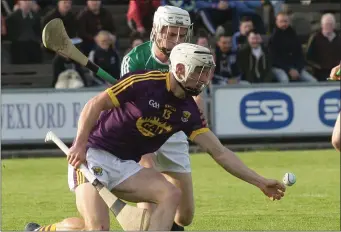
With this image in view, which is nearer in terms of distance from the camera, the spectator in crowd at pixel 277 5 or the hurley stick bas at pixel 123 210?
the hurley stick bas at pixel 123 210

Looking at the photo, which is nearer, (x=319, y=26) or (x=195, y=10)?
(x=195, y=10)

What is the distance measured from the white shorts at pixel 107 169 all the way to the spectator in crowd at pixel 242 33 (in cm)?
1065

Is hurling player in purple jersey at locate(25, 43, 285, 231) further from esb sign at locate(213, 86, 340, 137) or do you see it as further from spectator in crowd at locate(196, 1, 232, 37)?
spectator in crowd at locate(196, 1, 232, 37)

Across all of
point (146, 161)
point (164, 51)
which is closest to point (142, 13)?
point (164, 51)

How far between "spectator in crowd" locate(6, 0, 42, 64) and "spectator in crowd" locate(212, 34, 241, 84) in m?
2.87

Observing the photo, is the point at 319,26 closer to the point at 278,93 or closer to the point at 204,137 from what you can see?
the point at 278,93

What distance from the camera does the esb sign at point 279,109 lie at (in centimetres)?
1697

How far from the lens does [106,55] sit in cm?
1686

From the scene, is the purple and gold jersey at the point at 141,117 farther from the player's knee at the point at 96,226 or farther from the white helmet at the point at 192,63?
the player's knee at the point at 96,226

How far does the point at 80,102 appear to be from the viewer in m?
16.4

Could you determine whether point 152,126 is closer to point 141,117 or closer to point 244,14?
point 141,117

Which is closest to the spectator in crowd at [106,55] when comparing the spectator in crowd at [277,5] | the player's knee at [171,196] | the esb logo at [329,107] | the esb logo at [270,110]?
the esb logo at [270,110]

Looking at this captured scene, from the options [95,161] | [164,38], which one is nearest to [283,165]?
[164,38]

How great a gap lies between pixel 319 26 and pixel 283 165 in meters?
5.46
